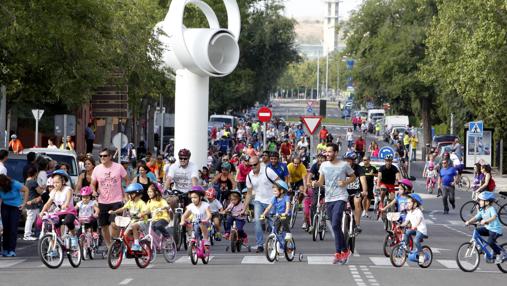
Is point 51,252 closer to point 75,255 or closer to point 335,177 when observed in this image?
point 75,255

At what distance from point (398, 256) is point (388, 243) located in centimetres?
147

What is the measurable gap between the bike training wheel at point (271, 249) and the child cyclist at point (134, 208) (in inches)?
85.0

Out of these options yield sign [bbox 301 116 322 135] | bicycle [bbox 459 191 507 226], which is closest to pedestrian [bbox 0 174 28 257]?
bicycle [bbox 459 191 507 226]

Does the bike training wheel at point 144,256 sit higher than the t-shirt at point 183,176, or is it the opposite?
the t-shirt at point 183,176

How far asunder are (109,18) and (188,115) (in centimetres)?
1001

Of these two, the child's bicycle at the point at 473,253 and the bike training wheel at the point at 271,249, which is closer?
the child's bicycle at the point at 473,253

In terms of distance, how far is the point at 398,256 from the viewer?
21953 mm

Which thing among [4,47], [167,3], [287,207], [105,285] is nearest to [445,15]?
[167,3]

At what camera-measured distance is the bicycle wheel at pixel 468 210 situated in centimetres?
3678

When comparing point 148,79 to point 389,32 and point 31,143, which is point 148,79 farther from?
point 389,32

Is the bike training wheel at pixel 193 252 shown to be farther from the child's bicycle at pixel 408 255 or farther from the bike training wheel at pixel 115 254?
the child's bicycle at pixel 408 255

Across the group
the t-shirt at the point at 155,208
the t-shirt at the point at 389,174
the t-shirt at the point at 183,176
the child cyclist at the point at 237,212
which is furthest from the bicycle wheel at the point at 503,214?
the t-shirt at the point at 155,208

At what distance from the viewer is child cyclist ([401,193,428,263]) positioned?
71.2 ft

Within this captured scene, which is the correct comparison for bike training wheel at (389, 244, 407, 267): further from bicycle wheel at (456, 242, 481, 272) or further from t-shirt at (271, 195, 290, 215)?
t-shirt at (271, 195, 290, 215)
